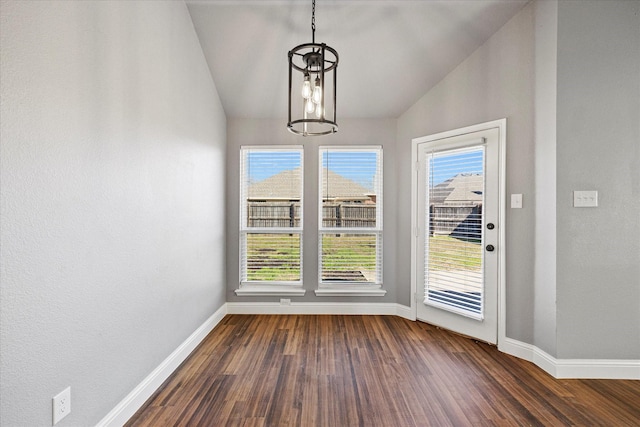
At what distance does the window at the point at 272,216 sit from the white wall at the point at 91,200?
116 cm

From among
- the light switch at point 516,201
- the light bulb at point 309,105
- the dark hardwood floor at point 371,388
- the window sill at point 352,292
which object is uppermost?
the light bulb at point 309,105

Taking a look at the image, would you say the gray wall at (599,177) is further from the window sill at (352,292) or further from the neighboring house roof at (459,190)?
the window sill at (352,292)

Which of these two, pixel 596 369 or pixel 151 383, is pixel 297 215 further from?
pixel 596 369

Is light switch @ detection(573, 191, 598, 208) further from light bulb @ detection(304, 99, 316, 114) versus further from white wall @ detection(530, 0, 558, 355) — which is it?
light bulb @ detection(304, 99, 316, 114)

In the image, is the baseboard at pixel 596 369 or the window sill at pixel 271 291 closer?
the baseboard at pixel 596 369

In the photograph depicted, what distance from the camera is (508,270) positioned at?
275 centimetres

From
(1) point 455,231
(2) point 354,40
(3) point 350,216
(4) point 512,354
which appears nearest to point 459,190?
(1) point 455,231

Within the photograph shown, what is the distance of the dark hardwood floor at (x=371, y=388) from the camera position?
74.2 inches

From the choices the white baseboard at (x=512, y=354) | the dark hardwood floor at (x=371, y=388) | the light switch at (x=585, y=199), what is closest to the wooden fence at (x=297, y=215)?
the white baseboard at (x=512, y=354)

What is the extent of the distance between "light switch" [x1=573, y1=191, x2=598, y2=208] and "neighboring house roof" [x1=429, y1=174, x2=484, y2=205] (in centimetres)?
74

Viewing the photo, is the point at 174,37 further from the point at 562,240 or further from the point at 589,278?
the point at 589,278

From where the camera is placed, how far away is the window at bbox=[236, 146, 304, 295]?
3812 mm

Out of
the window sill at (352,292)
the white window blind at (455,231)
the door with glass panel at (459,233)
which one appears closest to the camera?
the door with glass panel at (459,233)

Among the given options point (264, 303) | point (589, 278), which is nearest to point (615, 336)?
point (589, 278)
